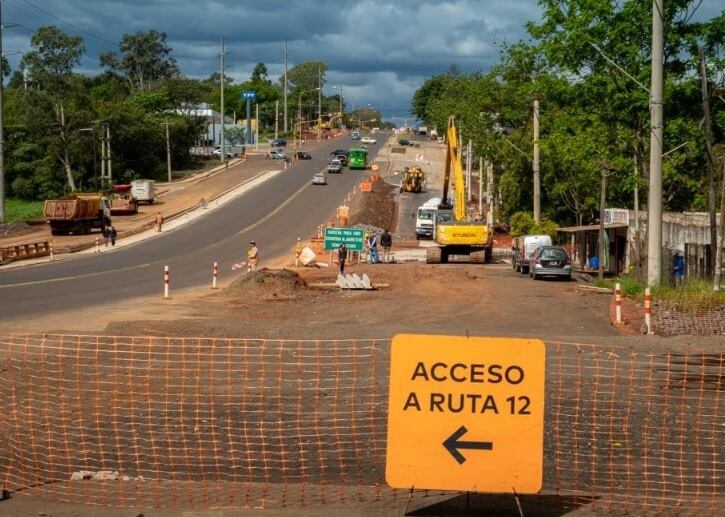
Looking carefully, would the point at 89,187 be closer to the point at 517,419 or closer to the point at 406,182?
the point at 406,182

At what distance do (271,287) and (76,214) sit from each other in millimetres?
38202

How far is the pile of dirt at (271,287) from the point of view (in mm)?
36719

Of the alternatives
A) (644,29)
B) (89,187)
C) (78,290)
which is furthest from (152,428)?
(89,187)

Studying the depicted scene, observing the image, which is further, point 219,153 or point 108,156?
point 219,153

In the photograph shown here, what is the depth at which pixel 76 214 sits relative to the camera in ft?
236

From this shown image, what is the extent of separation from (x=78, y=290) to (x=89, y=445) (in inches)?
1094

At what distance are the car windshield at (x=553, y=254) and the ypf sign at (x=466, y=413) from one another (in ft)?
119

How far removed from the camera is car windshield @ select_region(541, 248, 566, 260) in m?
45.0

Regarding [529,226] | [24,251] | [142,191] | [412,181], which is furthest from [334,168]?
[24,251]

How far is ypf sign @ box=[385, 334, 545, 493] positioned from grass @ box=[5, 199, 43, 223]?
7695cm

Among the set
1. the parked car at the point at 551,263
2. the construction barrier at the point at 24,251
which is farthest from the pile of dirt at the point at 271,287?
the construction barrier at the point at 24,251

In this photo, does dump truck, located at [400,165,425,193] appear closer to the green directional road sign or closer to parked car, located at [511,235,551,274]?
parked car, located at [511,235,551,274]

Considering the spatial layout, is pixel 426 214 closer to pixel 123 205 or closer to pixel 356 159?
pixel 123 205

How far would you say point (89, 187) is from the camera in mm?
115062
